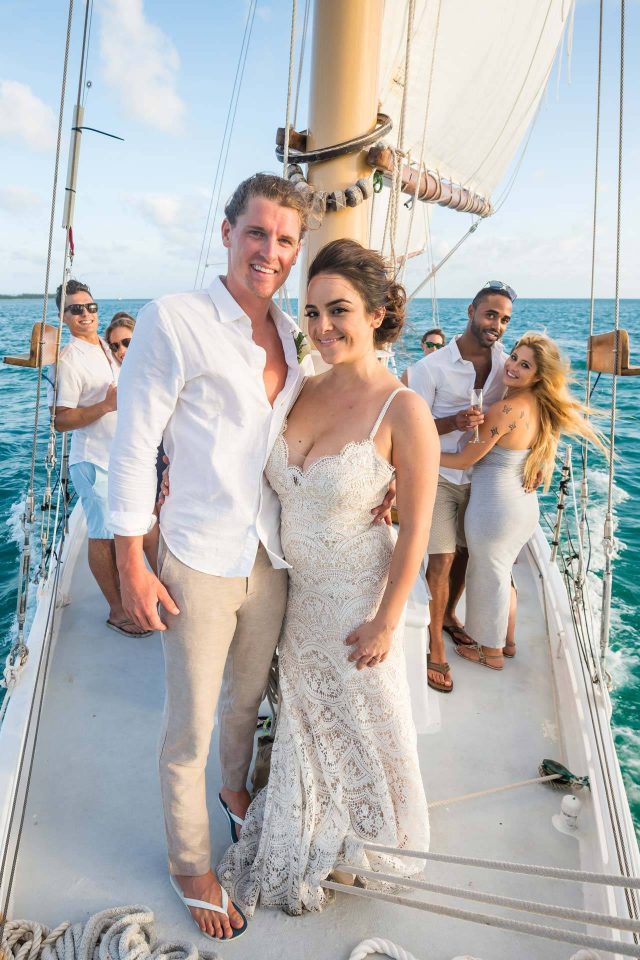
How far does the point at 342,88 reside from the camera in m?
2.52

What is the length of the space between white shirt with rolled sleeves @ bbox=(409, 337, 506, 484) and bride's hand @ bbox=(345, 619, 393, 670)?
4.44 ft

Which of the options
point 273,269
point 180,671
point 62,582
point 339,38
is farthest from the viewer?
point 62,582

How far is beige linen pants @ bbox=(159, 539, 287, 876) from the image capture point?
5.26ft

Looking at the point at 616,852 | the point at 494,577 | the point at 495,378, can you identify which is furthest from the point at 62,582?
the point at 616,852

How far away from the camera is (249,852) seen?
6.30ft

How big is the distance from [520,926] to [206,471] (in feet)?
4.07

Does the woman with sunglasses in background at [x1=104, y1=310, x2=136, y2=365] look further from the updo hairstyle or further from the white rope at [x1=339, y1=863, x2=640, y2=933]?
the white rope at [x1=339, y1=863, x2=640, y2=933]

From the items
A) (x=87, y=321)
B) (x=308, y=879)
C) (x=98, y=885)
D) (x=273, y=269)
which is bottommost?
(x=98, y=885)

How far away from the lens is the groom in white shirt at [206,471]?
4.76 ft

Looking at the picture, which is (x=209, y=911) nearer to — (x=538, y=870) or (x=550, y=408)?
(x=538, y=870)

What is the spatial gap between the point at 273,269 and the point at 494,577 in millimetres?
1977

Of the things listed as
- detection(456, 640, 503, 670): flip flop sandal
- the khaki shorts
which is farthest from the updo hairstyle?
detection(456, 640, 503, 670): flip flop sandal

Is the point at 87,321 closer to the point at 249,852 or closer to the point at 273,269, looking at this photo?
the point at 273,269

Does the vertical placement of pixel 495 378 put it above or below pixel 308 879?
above
